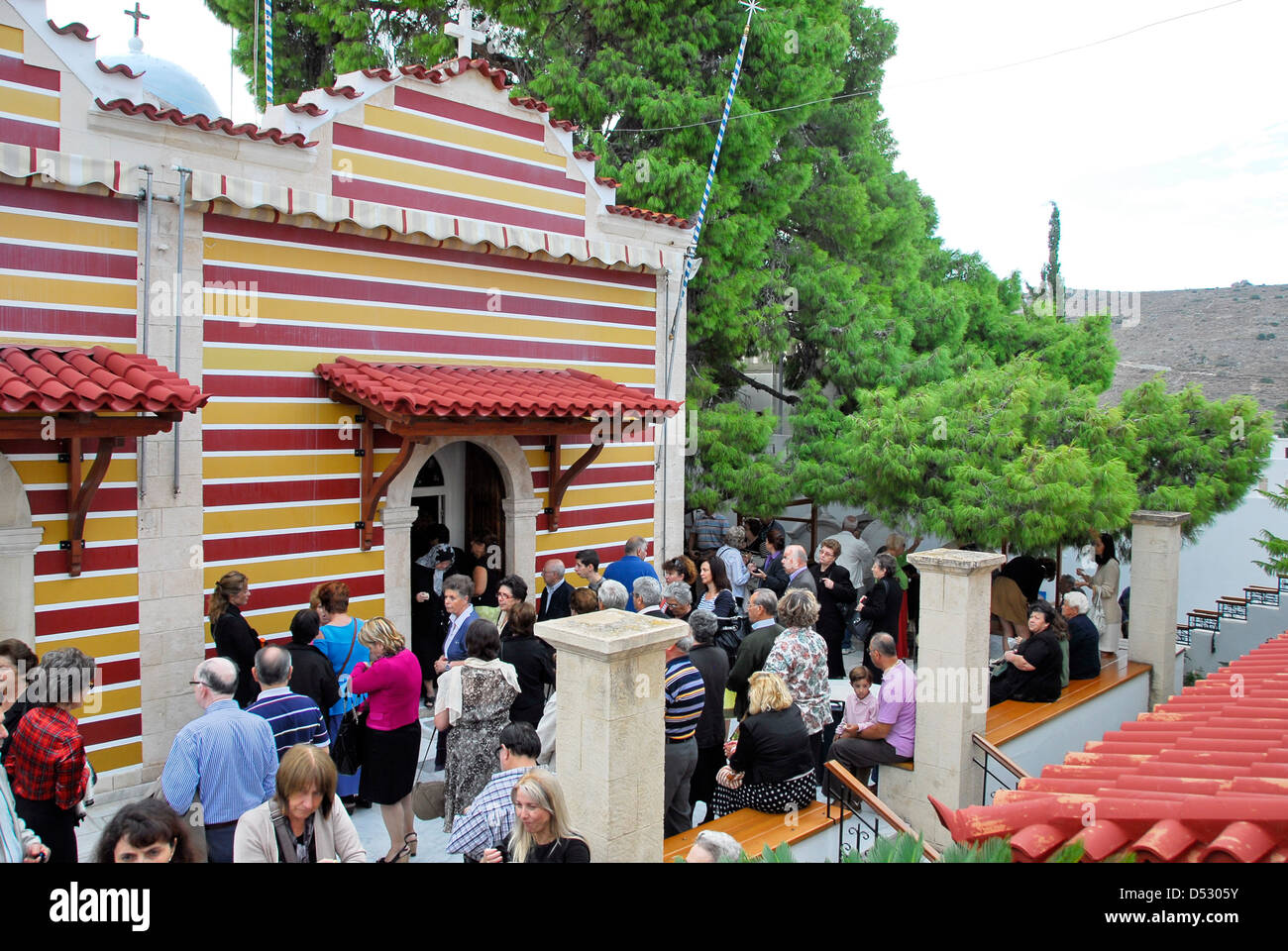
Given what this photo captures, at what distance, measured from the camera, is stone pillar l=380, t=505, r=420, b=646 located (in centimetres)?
915

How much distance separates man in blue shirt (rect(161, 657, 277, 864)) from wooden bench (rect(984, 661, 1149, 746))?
5.89 m

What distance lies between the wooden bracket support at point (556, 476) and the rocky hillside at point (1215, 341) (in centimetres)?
3825

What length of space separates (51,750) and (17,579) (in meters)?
2.70

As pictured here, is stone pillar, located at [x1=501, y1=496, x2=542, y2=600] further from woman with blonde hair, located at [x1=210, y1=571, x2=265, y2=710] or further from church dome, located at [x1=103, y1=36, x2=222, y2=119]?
church dome, located at [x1=103, y1=36, x2=222, y2=119]

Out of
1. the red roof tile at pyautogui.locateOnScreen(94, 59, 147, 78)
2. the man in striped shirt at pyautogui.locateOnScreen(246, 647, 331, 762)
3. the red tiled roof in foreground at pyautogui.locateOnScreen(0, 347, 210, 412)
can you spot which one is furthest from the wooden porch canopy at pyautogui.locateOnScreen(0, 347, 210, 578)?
the red roof tile at pyautogui.locateOnScreen(94, 59, 147, 78)

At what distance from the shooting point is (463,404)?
27.1 feet

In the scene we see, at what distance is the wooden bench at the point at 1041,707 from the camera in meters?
8.58

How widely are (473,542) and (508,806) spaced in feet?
18.9

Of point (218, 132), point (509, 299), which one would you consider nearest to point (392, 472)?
point (509, 299)

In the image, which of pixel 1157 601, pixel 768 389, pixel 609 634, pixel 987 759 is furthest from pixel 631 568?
pixel 768 389

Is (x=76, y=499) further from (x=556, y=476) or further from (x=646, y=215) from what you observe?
(x=646, y=215)

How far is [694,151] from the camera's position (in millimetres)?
13344

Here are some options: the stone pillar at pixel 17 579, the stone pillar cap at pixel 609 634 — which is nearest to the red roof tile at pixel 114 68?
the stone pillar at pixel 17 579

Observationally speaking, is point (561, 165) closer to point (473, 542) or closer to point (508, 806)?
point (473, 542)
